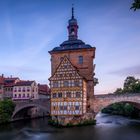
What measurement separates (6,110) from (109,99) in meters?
19.4

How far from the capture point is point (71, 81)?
36.6 metres

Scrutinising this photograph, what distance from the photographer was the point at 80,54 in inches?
1603

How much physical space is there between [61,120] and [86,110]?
4.97m

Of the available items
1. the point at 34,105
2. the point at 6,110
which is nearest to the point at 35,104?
the point at 34,105

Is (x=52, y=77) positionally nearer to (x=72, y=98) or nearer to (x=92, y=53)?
(x=72, y=98)

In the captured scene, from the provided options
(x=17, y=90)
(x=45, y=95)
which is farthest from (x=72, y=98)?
(x=45, y=95)

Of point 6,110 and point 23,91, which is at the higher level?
point 23,91

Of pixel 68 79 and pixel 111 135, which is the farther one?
pixel 68 79

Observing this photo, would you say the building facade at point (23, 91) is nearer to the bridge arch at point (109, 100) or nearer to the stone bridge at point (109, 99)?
the stone bridge at point (109, 99)

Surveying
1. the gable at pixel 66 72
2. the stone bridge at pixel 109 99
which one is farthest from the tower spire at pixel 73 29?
the stone bridge at pixel 109 99

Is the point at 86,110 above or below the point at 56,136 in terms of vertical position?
above

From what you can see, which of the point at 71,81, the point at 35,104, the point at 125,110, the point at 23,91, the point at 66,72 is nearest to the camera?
the point at 71,81

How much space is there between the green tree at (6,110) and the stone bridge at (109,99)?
16192mm

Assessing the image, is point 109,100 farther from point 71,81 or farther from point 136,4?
point 136,4
